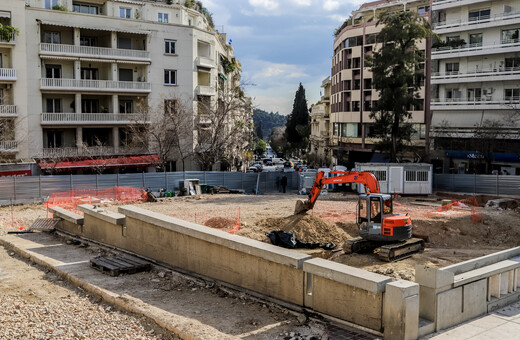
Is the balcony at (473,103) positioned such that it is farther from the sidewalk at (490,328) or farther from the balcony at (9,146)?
the balcony at (9,146)

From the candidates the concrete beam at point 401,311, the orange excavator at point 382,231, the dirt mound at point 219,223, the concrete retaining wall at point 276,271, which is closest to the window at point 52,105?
the dirt mound at point 219,223

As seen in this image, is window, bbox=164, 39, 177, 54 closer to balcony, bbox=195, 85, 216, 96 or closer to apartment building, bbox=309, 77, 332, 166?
balcony, bbox=195, 85, 216, 96

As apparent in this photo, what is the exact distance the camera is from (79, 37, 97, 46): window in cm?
4572

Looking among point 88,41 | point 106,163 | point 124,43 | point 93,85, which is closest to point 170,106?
point 93,85

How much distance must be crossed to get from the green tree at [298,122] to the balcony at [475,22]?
47853mm

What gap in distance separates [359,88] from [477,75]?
1501 centimetres

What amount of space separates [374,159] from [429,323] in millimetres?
47920

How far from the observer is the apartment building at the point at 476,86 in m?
43.6

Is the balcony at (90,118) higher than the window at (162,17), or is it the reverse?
the window at (162,17)

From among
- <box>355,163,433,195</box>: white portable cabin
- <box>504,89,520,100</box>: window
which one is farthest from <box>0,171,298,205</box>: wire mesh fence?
<box>504,89,520,100</box>: window

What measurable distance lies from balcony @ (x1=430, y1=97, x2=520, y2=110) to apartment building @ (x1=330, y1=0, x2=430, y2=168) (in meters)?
4.06

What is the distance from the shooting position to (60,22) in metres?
42.7

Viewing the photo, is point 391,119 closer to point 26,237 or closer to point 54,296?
point 26,237

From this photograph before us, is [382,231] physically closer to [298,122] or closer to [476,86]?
[476,86]
